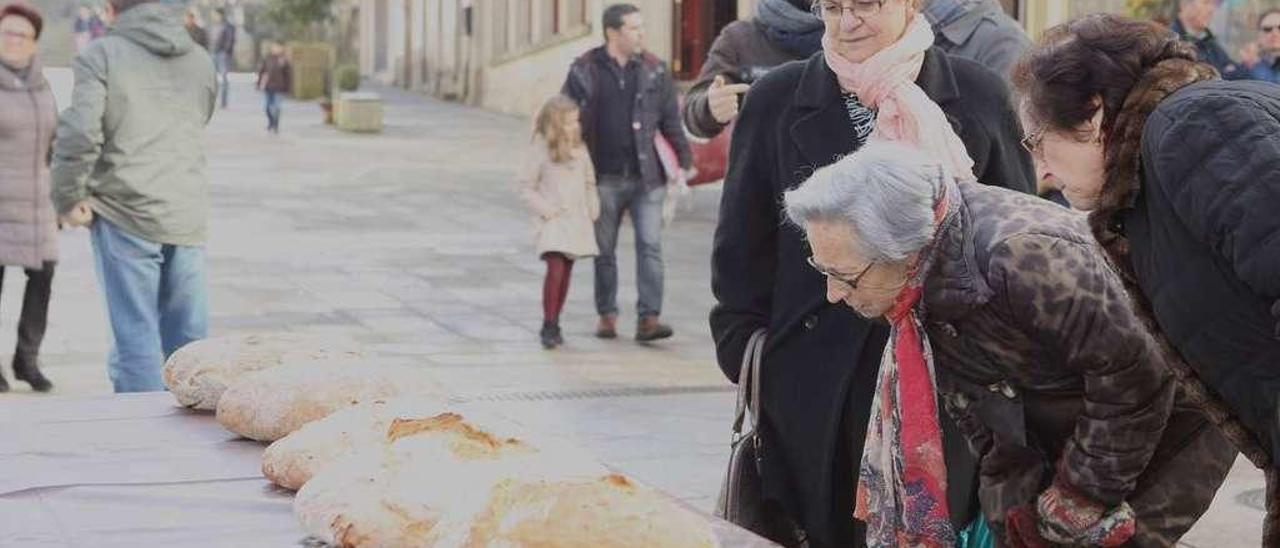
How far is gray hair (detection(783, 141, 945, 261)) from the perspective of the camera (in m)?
3.49

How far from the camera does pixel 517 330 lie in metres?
11.9

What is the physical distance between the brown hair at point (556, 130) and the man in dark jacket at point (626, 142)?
309 mm

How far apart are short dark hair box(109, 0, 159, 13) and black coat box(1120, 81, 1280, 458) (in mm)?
5338

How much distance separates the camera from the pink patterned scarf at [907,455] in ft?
12.2

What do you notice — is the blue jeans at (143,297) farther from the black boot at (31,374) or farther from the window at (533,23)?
the window at (533,23)

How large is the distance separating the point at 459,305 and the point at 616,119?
1.59 meters

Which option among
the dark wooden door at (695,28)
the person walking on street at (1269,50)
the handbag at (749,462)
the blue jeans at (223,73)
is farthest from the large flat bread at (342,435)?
the blue jeans at (223,73)

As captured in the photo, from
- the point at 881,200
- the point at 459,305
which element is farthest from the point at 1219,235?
the point at 459,305

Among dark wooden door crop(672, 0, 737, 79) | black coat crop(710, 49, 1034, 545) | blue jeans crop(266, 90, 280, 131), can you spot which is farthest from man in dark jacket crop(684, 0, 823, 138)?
blue jeans crop(266, 90, 280, 131)

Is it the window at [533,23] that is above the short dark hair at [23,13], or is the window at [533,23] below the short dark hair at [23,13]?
below

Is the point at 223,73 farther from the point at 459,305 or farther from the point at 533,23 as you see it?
the point at 459,305

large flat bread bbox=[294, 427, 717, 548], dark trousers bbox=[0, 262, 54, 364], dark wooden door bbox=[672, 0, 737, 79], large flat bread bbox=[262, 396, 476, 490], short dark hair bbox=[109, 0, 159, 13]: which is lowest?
dark wooden door bbox=[672, 0, 737, 79]

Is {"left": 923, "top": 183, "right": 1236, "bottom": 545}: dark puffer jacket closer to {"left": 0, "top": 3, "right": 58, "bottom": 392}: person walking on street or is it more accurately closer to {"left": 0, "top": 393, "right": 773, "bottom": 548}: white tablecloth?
{"left": 0, "top": 393, "right": 773, "bottom": 548}: white tablecloth

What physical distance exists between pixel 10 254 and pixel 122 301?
2311 mm
